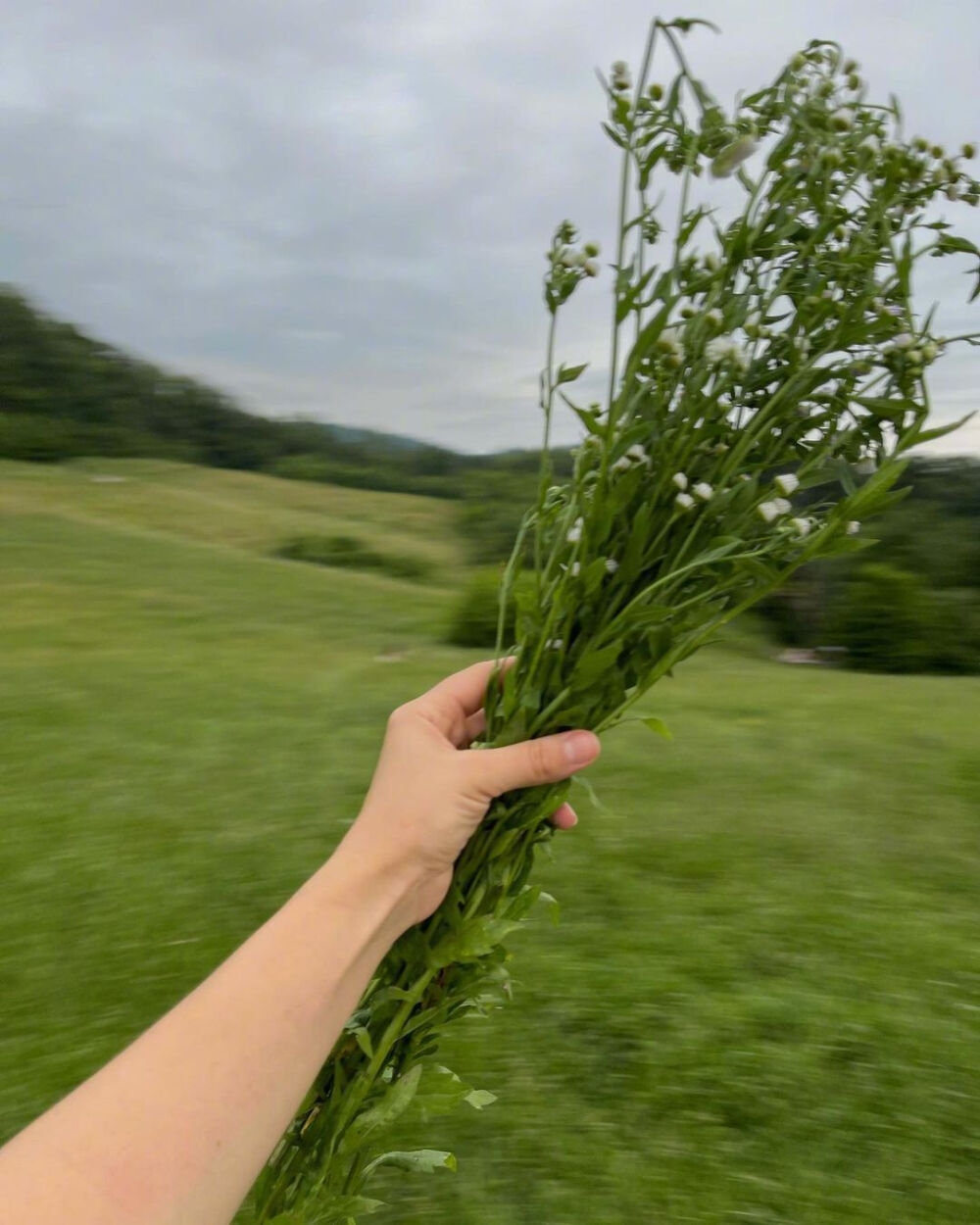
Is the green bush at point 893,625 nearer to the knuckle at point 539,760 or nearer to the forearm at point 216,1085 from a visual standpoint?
the knuckle at point 539,760

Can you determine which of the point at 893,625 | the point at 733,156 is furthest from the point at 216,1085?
the point at 893,625

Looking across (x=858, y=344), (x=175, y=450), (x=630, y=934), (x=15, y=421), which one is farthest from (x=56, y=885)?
(x=175, y=450)

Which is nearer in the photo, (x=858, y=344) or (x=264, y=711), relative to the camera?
(x=858, y=344)

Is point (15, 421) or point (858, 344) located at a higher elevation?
point (15, 421)

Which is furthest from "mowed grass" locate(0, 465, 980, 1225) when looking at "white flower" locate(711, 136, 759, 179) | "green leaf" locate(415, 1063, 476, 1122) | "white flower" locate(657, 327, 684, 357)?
"white flower" locate(711, 136, 759, 179)

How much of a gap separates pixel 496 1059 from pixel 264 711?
Result: 411 centimetres

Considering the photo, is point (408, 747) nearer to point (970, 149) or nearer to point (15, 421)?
point (970, 149)

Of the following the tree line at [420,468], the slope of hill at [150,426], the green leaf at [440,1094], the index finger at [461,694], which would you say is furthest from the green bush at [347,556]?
the green leaf at [440,1094]

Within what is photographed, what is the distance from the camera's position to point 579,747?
1294mm

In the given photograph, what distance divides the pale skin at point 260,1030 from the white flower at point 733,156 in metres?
0.74

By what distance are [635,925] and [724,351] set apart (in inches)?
108

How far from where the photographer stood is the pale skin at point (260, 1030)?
976mm

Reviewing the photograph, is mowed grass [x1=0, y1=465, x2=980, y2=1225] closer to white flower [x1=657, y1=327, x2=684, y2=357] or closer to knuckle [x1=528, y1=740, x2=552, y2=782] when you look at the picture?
knuckle [x1=528, y1=740, x2=552, y2=782]

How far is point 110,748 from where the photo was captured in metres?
5.48
